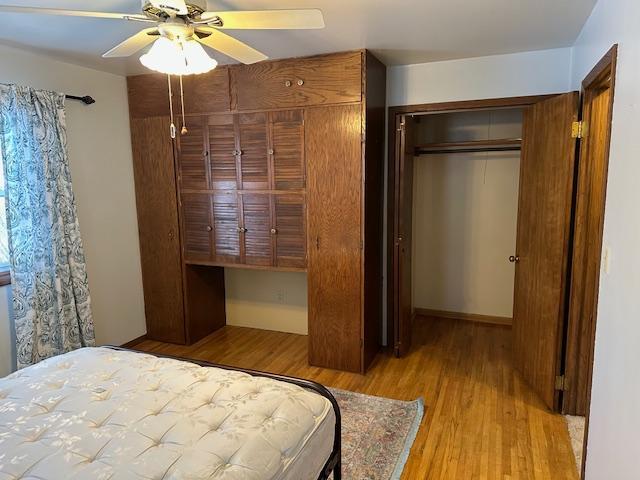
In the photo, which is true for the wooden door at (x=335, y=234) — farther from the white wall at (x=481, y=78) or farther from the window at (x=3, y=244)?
the window at (x=3, y=244)

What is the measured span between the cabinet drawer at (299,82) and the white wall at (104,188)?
45.9 inches

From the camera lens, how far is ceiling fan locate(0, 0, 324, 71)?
1592mm

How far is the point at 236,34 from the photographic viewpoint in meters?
2.57

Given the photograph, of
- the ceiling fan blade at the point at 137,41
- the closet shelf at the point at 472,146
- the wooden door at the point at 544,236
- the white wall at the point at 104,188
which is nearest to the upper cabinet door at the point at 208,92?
the white wall at the point at 104,188

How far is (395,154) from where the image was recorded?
3.34 metres

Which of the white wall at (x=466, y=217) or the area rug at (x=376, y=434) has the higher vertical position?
the white wall at (x=466, y=217)

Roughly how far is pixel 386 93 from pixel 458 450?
8.57 ft

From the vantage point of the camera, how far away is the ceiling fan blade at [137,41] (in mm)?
1824

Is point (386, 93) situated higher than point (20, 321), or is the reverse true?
point (386, 93)

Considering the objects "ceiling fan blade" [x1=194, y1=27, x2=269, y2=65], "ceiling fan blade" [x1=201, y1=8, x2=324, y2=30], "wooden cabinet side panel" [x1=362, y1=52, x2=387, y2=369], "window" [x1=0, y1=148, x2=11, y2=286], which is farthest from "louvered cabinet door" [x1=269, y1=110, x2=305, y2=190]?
"window" [x1=0, y1=148, x2=11, y2=286]

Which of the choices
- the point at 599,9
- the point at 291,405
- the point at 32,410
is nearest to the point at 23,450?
the point at 32,410

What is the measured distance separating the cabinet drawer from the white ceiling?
10 cm

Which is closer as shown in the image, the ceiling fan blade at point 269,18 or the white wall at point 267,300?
the ceiling fan blade at point 269,18

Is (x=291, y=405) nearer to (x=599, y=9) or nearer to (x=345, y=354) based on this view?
(x=345, y=354)
